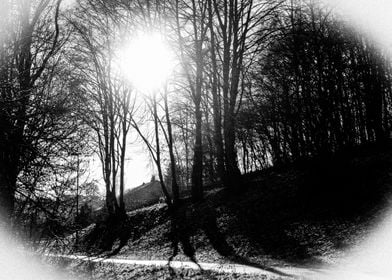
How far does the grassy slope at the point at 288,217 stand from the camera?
9703mm

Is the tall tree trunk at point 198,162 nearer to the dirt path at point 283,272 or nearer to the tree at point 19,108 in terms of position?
the dirt path at point 283,272

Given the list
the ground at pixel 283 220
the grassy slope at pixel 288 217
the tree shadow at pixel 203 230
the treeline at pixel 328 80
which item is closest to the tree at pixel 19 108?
the ground at pixel 283 220

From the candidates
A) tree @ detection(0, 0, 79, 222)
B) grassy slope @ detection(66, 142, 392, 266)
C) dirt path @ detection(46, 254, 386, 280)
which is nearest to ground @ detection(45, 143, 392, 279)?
grassy slope @ detection(66, 142, 392, 266)

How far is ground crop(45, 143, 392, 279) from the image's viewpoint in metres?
9.55

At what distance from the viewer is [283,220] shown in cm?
1198

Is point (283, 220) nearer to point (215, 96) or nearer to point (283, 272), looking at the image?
point (283, 272)

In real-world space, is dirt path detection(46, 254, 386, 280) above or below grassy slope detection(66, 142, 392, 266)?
below

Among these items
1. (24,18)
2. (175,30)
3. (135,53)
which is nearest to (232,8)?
(175,30)

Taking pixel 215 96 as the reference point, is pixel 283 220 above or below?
below

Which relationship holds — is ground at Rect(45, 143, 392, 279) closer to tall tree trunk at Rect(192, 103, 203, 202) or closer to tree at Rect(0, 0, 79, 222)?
tall tree trunk at Rect(192, 103, 203, 202)

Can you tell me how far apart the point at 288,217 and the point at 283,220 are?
0.23 meters

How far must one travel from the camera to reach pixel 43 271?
934cm

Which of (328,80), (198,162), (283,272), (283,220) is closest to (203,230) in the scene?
(283,220)

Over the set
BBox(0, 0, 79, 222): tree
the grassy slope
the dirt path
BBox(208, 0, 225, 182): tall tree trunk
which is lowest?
the dirt path
